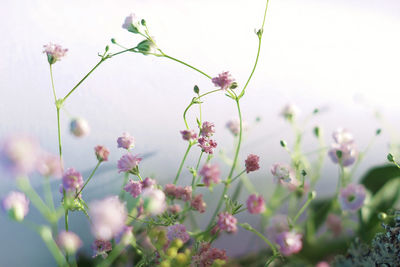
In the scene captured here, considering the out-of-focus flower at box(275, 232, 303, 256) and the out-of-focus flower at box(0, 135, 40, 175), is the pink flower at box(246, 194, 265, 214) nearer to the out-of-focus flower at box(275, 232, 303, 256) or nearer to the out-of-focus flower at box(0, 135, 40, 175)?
the out-of-focus flower at box(275, 232, 303, 256)

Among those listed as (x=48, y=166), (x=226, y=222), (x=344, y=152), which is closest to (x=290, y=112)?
(x=344, y=152)

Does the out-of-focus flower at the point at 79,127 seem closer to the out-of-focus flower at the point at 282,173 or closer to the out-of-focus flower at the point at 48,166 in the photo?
the out-of-focus flower at the point at 48,166

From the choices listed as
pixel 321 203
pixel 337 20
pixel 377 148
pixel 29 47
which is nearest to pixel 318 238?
pixel 321 203

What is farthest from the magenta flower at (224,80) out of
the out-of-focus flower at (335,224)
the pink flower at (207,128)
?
the out-of-focus flower at (335,224)

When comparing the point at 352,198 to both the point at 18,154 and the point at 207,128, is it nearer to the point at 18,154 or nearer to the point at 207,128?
the point at 207,128

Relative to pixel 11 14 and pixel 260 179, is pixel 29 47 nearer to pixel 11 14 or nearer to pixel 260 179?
pixel 11 14
